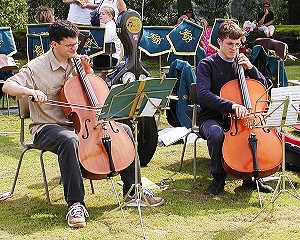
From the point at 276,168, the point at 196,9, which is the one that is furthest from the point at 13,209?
the point at 196,9

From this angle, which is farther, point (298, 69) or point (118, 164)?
point (298, 69)

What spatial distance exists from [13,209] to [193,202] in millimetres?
1320

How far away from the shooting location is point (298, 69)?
14312 mm

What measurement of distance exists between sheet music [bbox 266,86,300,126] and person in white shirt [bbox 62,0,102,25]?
4877 mm

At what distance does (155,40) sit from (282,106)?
4.49m

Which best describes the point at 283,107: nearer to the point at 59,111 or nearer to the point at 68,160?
the point at 68,160

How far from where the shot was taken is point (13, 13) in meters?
15.9

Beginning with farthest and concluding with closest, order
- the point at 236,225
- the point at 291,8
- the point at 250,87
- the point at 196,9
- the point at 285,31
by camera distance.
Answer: the point at 196,9, the point at 291,8, the point at 285,31, the point at 250,87, the point at 236,225

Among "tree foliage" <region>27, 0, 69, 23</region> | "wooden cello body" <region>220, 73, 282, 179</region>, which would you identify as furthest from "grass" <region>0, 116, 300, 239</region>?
"tree foliage" <region>27, 0, 69, 23</region>

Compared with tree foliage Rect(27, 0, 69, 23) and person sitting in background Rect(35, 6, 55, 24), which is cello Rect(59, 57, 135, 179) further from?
tree foliage Rect(27, 0, 69, 23)

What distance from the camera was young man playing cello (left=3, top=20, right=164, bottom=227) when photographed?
4.07 m

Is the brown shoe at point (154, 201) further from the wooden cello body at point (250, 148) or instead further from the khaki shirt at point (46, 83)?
the khaki shirt at point (46, 83)

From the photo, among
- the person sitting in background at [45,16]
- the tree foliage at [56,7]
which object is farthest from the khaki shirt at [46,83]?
the tree foliage at [56,7]

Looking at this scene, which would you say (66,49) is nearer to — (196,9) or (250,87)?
(250,87)
